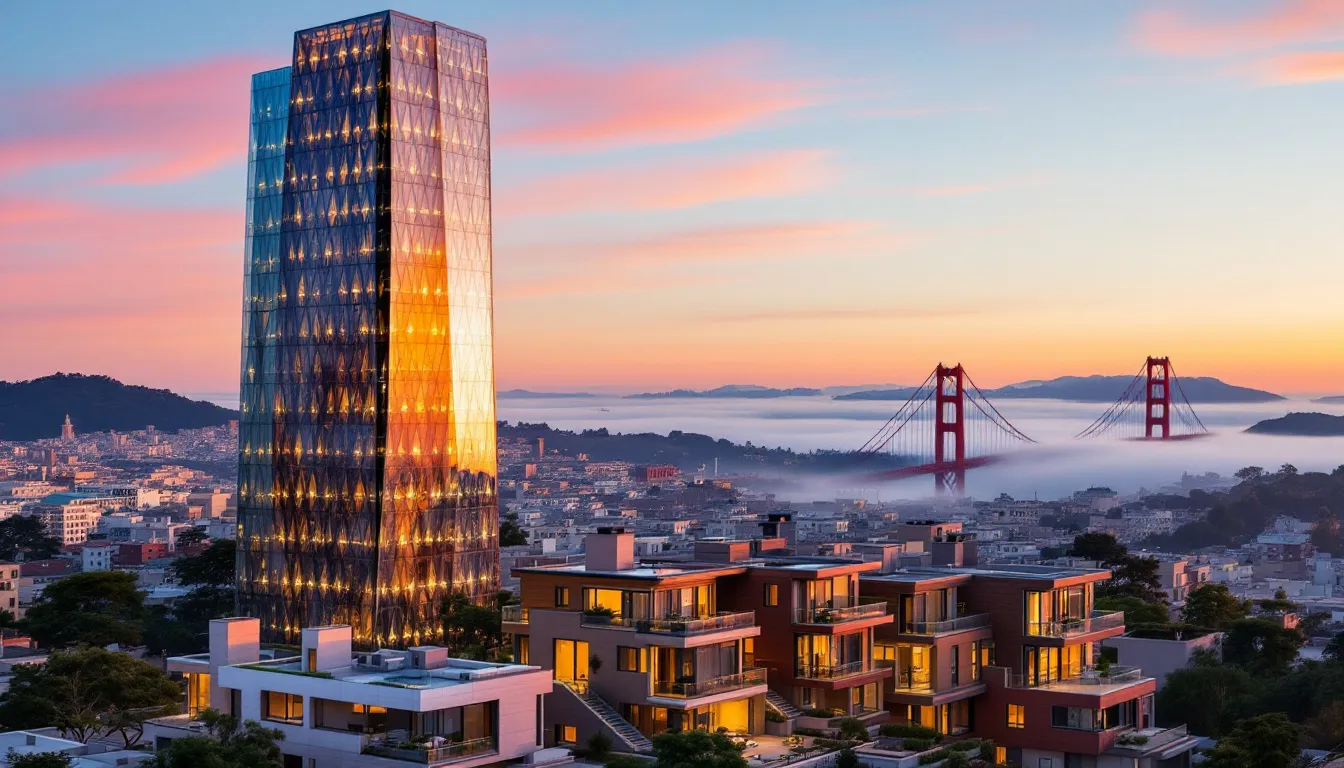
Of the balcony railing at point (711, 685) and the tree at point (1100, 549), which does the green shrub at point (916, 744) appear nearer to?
the balcony railing at point (711, 685)

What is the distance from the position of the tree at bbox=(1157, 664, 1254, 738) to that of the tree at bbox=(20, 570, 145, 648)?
183ft

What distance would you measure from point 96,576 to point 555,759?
6008 cm

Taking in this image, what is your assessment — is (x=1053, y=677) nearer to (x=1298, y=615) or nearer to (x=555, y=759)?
(x=555, y=759)

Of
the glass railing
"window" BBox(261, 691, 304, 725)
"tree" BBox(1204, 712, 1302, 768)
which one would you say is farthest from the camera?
the glass railing

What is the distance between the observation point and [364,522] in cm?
9506

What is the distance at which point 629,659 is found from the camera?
55.7m

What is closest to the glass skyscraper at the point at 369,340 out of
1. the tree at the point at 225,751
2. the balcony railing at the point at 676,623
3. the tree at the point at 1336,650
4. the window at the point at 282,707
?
the balcony railing at the point at 676,623

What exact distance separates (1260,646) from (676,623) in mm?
39389

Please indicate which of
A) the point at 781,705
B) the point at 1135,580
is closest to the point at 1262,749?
the point at 781,705

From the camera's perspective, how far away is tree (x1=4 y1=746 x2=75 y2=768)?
47156 millimetres

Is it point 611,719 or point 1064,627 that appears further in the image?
point 1064,627

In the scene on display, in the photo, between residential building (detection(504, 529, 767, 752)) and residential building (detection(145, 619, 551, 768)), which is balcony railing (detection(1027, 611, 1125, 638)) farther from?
residential building (detection(145, 619, 551, 768))

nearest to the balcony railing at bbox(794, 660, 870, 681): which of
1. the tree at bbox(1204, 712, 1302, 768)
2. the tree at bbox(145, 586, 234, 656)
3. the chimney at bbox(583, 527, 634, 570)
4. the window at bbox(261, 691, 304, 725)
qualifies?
the chimney at bbox(583, 527, 634, 570)

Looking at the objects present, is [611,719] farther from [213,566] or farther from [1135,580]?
[213,566]
